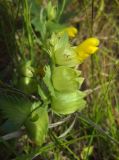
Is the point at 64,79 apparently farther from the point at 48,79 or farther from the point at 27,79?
the point at 27,79

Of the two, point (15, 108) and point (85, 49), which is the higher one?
point (85, 49)

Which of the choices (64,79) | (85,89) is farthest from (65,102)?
(85,89)

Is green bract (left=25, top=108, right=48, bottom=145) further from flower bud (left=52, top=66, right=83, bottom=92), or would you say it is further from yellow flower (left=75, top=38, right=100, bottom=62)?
yellow flower (left=75, top=38, right=100, bottom=62)

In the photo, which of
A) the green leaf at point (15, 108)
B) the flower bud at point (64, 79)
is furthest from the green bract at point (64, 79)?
the green leaf at point (15, 108)

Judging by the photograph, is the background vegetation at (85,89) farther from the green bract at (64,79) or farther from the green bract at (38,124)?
the green bract at (64,79)

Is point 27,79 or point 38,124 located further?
point 27,79

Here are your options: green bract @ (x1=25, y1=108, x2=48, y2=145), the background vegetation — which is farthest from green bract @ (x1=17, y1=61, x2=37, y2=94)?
green bract @ (x1=25, y1=108, x2=48, y2=145)

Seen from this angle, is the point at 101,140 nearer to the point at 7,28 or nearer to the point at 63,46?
the point at 63,46
